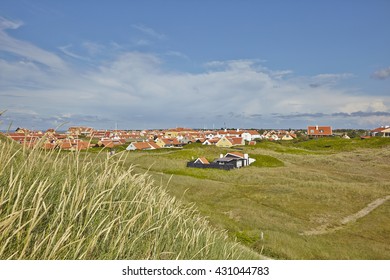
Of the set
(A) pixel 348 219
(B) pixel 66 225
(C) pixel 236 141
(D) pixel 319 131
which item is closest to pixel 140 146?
(C) pixel 236 141

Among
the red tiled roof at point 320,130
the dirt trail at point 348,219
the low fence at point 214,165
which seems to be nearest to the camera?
the dirt trail at point 348,219

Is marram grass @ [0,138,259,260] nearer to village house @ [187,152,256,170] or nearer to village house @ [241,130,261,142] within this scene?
village house @ [187,152,256,170]

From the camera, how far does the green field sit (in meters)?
22.2

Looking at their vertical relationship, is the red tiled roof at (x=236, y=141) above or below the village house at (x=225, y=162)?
above

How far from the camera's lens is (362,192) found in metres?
43.1

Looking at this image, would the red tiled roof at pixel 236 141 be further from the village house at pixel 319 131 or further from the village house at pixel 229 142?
the village house at pixel 319 131

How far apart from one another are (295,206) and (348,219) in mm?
6414

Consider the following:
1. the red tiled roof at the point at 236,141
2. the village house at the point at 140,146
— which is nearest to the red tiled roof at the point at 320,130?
the red tiled roof at the point at 236,141

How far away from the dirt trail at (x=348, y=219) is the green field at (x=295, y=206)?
104 mm

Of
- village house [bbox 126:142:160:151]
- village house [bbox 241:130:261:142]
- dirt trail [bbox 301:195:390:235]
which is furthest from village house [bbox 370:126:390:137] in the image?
dirt trail [bbox 301:195:390:235]

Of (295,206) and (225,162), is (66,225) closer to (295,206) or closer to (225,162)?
(295,206)

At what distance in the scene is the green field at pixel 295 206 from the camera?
22250 mm

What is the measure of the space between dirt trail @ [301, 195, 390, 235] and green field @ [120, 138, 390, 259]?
0.34ft
